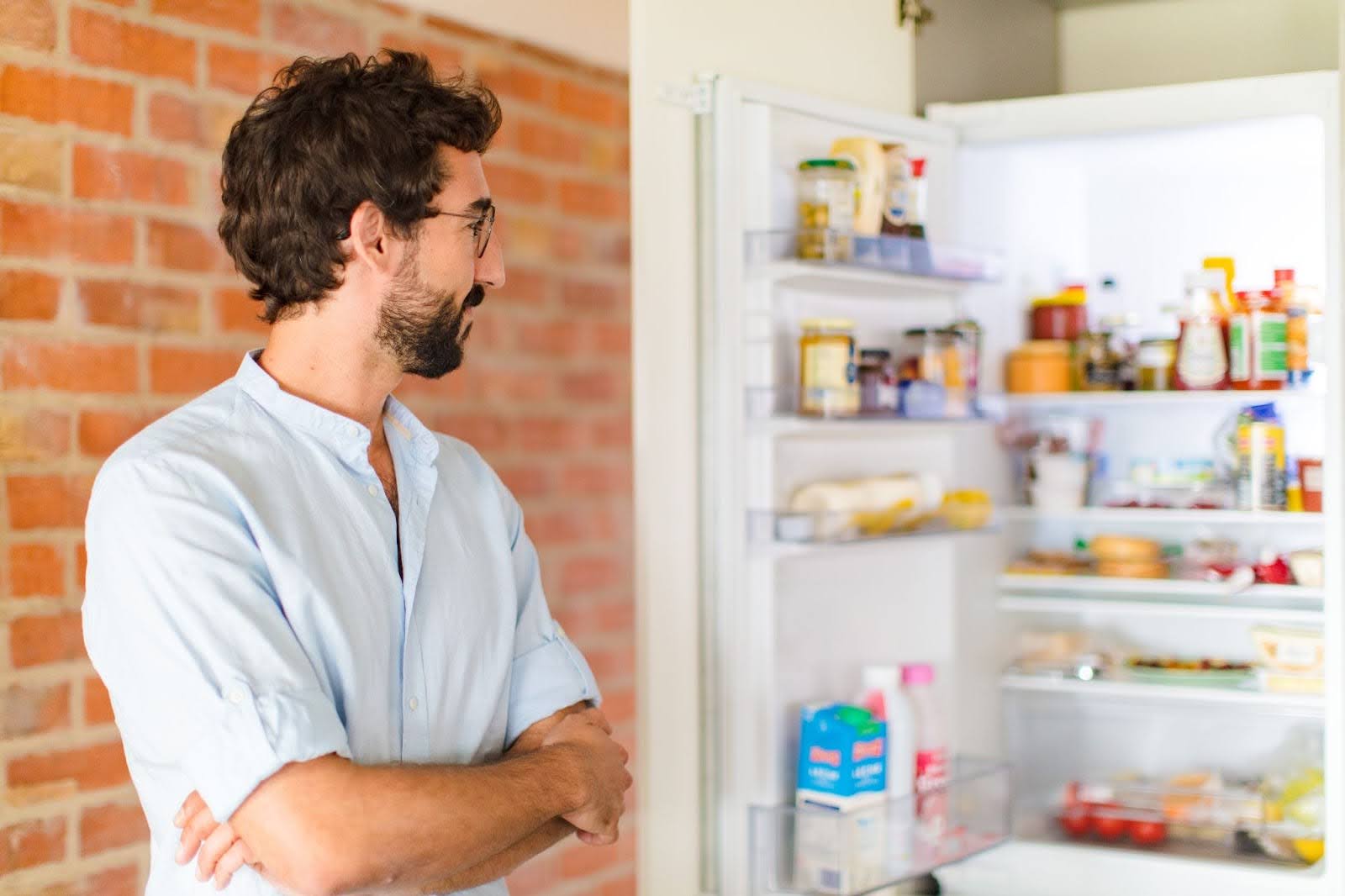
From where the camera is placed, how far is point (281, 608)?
Answer: 4.46ft

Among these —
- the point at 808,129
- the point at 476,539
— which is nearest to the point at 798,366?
the point at 808,129

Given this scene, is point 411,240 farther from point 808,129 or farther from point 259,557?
point 808,129

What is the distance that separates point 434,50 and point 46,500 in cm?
73

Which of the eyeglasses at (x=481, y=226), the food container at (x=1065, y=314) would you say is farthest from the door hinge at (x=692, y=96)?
the food container at (x=1065, y=314)

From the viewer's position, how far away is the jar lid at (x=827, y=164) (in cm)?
218

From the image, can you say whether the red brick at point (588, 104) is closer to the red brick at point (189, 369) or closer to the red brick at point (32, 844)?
the red brick at point (189, 369)

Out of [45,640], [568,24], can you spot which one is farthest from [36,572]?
[568,24]

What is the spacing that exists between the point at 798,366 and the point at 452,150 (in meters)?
0.82

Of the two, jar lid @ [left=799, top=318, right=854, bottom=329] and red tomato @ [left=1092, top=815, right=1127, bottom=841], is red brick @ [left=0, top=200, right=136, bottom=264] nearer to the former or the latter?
jar lid @ [left=799, top=318, right=854, bottom=329]

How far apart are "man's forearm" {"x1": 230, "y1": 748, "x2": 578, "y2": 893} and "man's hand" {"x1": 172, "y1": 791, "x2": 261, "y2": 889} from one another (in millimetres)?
20

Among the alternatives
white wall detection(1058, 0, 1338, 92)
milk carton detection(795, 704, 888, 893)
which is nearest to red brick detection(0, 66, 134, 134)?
milk carton detection(795, 704, 888, 893)

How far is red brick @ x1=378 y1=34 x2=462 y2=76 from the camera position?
1806 mm

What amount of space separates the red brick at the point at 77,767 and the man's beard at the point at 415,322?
502mm

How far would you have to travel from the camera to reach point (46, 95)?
4.86 ft
